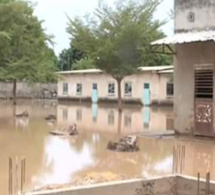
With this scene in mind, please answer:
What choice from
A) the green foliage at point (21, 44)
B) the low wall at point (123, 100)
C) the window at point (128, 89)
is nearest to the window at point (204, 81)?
the green foliage at point (21, 44)

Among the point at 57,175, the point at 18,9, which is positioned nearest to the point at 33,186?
the point at 57,175

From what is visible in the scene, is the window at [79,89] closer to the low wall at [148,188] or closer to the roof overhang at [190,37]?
the roof overhang at [190,37]

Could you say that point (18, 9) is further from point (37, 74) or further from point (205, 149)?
point (205, 149)

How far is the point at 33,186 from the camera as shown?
1029 centimetres

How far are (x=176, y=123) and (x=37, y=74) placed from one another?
603 inches

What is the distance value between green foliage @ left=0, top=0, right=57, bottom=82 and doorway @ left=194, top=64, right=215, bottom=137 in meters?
12.0

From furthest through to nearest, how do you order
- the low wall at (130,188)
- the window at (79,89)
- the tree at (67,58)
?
the tree at (67,58)
the window at (79,89)
the low wall at (130,188)

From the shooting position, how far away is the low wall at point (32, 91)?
53.3m

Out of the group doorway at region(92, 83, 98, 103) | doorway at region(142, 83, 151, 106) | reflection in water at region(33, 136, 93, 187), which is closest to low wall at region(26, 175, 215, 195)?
reflection in water at region(33, 136, 93, 187)

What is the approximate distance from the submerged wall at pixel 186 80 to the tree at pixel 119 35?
12.3 m

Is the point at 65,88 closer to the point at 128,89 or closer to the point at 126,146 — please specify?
the point at 128,89

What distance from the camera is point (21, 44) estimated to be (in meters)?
31.8

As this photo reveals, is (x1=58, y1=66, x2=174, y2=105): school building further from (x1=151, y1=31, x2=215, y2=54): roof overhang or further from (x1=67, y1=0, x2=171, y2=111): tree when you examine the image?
(x1=151, y1=31, x2=215, y2=54): roof overhang

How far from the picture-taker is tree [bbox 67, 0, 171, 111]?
32375 mm
